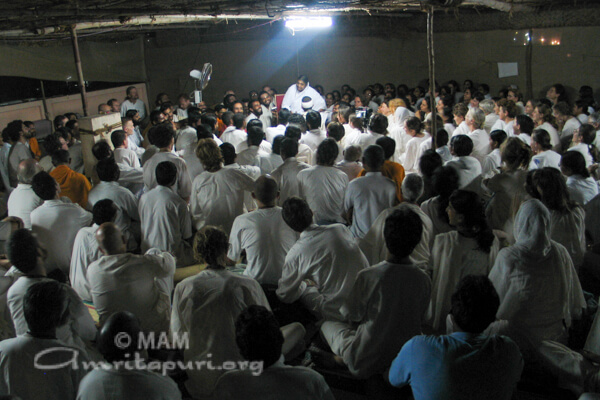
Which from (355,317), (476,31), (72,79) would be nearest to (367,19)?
(476,31)

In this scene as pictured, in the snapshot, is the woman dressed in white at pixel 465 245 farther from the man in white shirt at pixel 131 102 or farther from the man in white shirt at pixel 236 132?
the man in white shirt at pixel 131 102

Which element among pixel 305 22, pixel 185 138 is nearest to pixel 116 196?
pixel 185 138

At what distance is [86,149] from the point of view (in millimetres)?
6246

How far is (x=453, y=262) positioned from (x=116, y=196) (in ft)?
10.3

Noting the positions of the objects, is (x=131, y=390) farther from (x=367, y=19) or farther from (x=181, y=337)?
(x=367, y=19)

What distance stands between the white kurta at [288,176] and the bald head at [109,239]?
2.28 metres

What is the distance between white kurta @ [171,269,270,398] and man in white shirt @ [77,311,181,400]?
2.16 feet

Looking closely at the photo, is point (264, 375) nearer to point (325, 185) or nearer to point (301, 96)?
point (325, 185)

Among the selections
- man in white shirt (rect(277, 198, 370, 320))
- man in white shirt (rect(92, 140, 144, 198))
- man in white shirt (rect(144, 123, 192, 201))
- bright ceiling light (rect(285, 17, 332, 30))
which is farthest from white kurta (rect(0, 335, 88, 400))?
bright ceiling light (rect(285, 17, 332, 30))

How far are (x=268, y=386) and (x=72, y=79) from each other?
10135mm

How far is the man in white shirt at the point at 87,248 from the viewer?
3867mm

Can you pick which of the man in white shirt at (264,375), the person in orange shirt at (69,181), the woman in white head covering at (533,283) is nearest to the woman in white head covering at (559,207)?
the woman in white head covering at (533,283)

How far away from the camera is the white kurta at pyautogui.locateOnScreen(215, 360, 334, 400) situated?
215 cm

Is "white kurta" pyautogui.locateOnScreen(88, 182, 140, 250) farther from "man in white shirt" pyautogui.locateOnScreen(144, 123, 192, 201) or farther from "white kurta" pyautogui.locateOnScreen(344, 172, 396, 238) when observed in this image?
"white kurta" pyautogui.locateOnScreen(344, 172, 396, 238)
